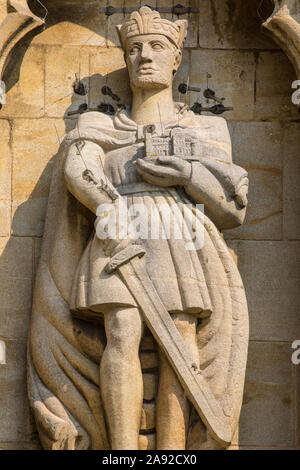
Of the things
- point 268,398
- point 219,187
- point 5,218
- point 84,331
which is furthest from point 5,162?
point 268,398

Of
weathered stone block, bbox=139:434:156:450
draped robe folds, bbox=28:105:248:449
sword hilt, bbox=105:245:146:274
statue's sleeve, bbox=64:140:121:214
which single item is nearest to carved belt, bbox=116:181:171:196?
statue's sleeve, bbox=64:140:121:214

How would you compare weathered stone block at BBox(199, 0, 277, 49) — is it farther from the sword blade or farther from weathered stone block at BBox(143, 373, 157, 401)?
weathered stone block at BBox(143, 373, 157, 401)

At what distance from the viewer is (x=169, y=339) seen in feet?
41.2

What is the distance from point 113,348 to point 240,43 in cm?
277

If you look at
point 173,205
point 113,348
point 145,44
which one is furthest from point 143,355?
point 145,44

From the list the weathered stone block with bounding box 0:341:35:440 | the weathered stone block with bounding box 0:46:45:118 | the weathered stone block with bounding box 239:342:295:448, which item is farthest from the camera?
the weathered stone block with bounding box 0:46:45:118

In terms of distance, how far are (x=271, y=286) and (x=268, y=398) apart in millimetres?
815

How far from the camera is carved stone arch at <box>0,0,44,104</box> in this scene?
13.5m

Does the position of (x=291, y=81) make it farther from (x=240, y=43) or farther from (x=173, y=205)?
(x=173, y=205)

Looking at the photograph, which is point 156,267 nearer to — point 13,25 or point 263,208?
point 263,208

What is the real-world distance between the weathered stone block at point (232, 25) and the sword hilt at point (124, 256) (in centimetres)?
204

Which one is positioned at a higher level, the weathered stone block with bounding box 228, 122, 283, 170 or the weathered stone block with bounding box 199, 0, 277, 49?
the weathered stone block with bounding box 199, 0, 277, 49

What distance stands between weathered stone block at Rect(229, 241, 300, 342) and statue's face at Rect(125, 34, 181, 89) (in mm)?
1282

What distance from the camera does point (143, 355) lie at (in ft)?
41.7
